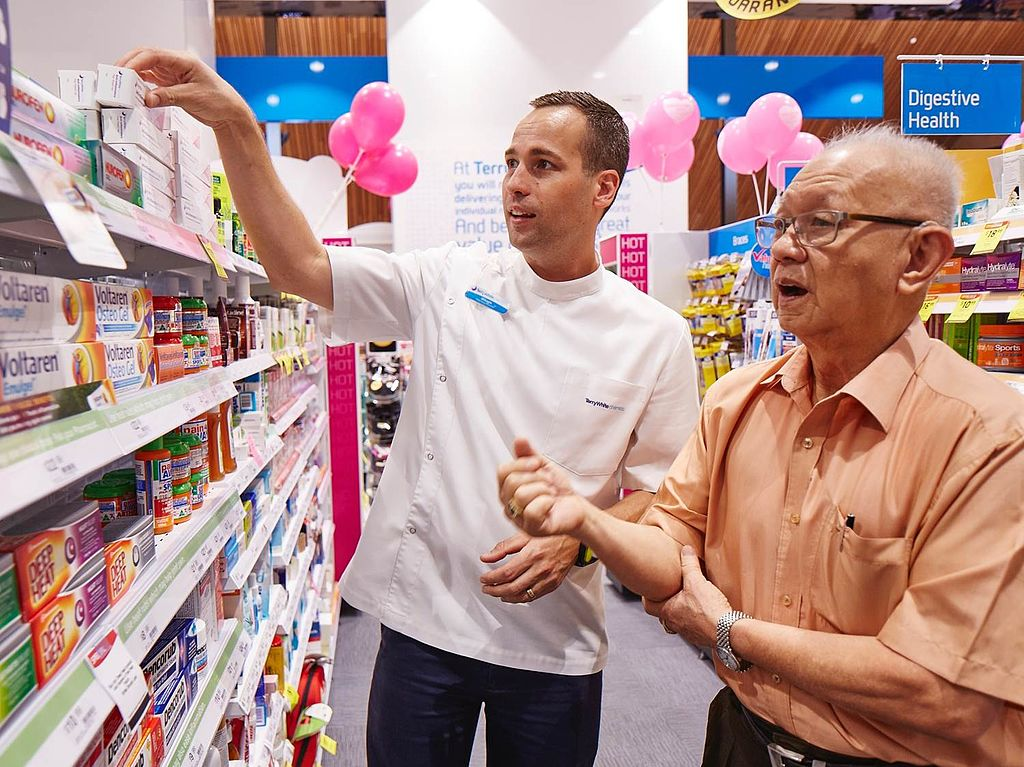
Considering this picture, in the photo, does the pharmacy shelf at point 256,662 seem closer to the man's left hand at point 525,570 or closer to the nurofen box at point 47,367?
the man's left hand at point 525,570

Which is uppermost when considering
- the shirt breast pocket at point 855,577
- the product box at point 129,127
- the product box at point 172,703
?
the product box at point 129,127

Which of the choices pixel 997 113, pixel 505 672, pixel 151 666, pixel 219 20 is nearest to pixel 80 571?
pixel 151 666

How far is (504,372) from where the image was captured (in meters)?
1.82

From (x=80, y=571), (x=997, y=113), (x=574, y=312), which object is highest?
(x=997, y=113)

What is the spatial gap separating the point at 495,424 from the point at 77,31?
346 centimetres

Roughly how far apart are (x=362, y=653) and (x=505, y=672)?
9.32 ft

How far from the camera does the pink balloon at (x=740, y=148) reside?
555 centimetres

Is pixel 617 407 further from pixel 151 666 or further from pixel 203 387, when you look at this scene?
pixel 151 666

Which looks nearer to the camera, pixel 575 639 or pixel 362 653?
pixel 575 639

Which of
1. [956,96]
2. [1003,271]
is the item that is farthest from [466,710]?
[956,96]

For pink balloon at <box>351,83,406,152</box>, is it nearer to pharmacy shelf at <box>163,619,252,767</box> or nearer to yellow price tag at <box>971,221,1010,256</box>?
yellow price tag at <box>971,221,1010,256</box>

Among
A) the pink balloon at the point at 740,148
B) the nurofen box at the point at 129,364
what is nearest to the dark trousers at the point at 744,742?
the nurofen box at the point at 129,364

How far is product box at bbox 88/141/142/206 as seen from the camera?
3.75ft

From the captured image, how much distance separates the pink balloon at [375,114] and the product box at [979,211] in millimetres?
3524
